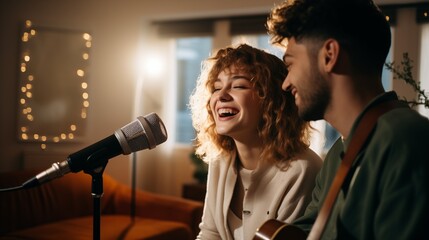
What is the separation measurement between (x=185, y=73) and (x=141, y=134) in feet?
13.4

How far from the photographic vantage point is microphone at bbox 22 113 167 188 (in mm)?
1230

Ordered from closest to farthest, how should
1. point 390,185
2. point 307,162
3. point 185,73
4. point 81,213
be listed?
1. point 390,185
2. point 307,162
3. point 81,213
4. point 185,73

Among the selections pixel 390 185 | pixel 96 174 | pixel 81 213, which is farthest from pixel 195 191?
pixel 390 185

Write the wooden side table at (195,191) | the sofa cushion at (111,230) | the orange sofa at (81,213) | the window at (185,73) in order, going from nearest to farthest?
the sofa cushion at (111,230)
the orange sofa at (81,213)
the wooden side table at (195,191)
the window at (185,73)

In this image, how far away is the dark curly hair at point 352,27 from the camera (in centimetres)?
109

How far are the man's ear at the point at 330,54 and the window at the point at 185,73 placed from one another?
4.17 metres

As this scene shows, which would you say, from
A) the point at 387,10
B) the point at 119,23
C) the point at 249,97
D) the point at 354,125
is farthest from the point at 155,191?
the point at 354,125

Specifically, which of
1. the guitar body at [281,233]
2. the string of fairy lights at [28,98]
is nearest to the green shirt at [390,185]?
the guitar body at [281,233]

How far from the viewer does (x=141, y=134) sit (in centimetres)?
127

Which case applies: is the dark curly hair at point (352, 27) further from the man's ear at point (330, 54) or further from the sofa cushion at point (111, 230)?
the sofa cushion at point (111, 230)

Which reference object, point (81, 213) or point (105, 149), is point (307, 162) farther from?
point (81, 213)

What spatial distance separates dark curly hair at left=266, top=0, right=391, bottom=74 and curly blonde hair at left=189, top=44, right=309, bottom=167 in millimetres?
521

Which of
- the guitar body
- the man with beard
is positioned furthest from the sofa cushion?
the man with beard

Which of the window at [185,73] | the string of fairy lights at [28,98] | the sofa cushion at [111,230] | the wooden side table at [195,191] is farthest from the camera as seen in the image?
the window at [185,73]
